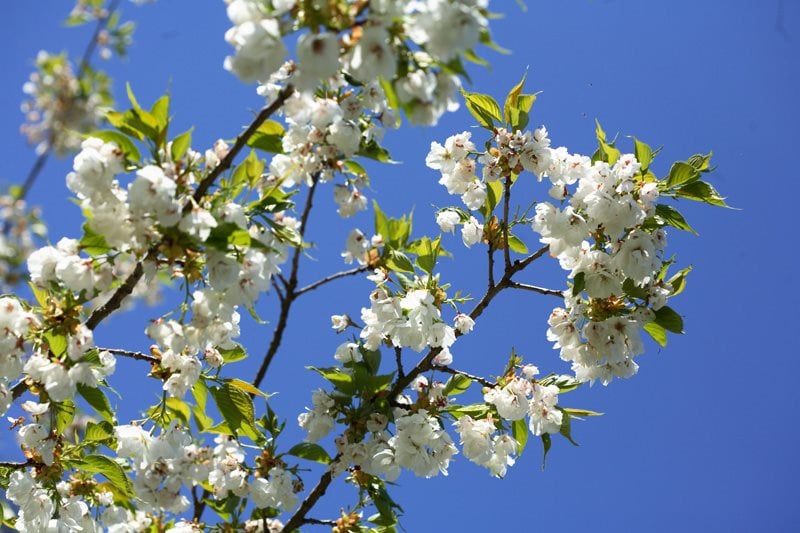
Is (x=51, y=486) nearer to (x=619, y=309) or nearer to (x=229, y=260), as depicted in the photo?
(x=229, y=260)

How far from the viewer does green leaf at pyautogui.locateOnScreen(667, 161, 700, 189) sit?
7.74 feet

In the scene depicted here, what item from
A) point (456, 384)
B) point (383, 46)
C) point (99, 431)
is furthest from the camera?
point (456, 384)

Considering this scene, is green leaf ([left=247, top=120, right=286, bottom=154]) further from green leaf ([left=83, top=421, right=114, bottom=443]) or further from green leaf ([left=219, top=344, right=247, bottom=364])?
green leaf ([left=83, top=421, right=114, bottom=443])

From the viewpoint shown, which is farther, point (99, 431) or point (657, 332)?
point (657, 332)

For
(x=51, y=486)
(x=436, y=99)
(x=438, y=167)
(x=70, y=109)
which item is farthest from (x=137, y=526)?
(x=70, y=109)

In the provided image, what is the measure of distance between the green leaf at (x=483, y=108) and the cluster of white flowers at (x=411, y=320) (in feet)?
2.05

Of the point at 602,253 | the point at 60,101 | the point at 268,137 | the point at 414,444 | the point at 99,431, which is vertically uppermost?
the point at 60,101

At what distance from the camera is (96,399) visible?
6.63 feet

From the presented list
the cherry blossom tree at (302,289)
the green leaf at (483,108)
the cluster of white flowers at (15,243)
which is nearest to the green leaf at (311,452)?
the cherry blossom tree at (302,289)

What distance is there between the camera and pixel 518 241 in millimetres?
2555

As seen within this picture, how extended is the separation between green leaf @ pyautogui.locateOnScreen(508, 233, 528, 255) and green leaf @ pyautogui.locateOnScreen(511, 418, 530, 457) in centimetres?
57

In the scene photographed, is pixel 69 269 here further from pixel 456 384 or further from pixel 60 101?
pixel 60 101

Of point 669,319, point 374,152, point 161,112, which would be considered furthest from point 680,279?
point 161,112

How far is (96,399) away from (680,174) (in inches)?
73.7
